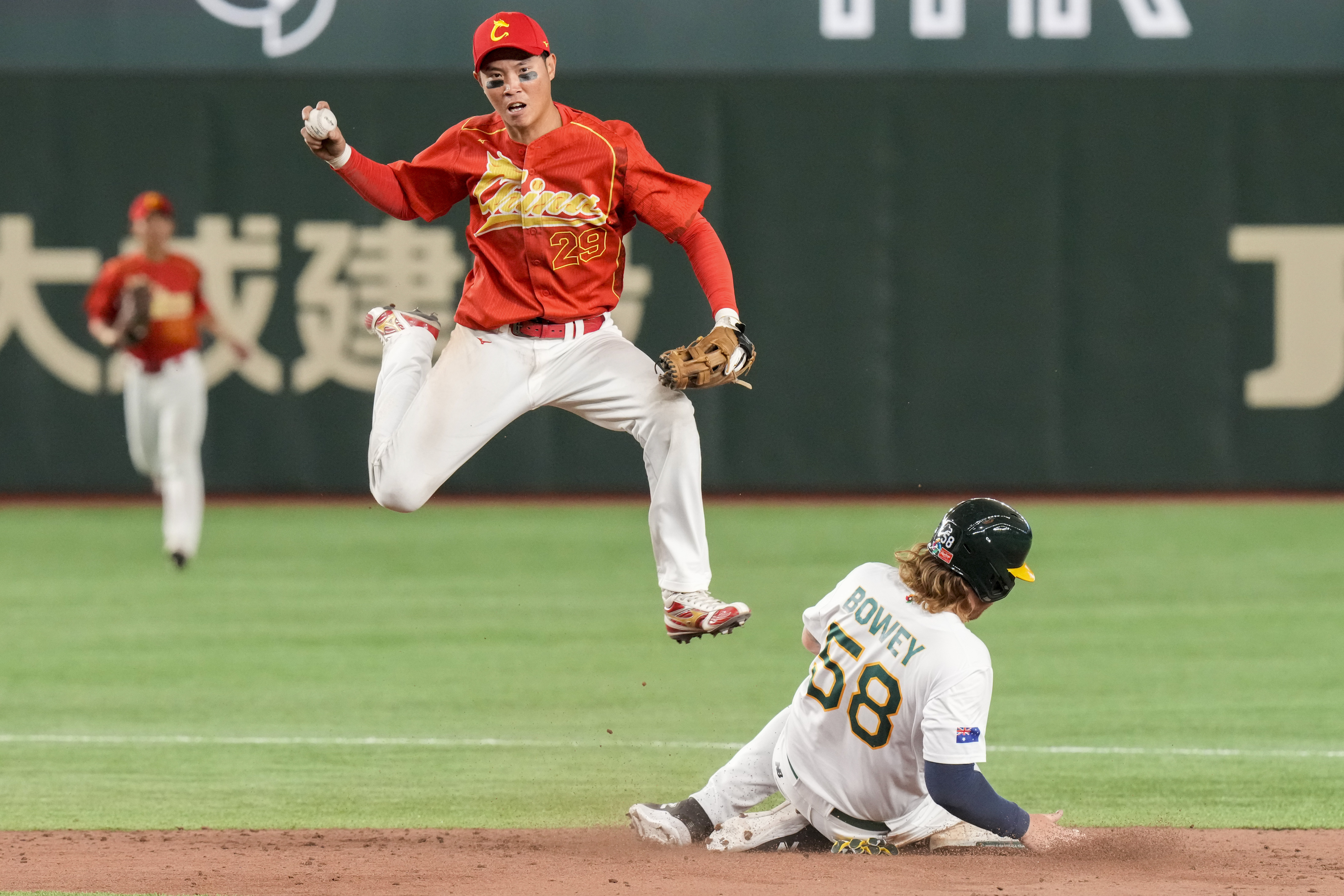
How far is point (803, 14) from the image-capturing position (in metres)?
17.0

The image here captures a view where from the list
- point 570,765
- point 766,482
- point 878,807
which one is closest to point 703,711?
point 570,765

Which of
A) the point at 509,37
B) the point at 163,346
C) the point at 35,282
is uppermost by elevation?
the point at 509,37

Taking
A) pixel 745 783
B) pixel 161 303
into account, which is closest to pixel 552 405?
pixel 745 783

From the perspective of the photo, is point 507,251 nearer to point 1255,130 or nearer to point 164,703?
point 164,703

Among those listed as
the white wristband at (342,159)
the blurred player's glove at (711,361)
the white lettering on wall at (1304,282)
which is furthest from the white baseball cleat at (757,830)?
the white lettering on wall at (1304,282)

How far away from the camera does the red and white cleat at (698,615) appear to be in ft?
21.4

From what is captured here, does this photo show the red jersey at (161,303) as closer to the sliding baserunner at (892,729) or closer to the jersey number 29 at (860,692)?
the sliding baserunner at (892,729)

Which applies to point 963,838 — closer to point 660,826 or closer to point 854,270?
point 660,826

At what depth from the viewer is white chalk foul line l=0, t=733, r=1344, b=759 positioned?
811 centimetres

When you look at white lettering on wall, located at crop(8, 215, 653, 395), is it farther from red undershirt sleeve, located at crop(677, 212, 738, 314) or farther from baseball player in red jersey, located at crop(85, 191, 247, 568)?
red undershirt sleeve, located at crop(677, 212, 738, 314)

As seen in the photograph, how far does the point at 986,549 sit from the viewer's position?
18.6 feet

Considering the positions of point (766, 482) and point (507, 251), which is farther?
point (766, 482)

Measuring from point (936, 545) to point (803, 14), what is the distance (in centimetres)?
1201

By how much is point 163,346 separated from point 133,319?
316 mm
